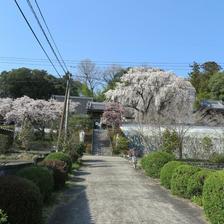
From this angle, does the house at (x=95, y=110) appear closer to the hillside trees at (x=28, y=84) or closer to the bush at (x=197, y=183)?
the hillside trees at (x=28, y=84)

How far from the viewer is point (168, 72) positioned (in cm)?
4850

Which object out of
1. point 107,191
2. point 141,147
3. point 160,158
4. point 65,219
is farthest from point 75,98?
point 65,219

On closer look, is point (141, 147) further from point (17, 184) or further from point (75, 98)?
point (17, 184)

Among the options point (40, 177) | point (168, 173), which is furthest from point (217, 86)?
point (40, 177)

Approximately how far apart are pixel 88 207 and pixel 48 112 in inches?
1635

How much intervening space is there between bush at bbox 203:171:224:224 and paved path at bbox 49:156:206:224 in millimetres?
616

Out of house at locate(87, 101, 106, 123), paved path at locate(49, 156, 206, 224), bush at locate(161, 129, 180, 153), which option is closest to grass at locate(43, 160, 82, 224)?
paved path at locate(49, 156, 206, 224)

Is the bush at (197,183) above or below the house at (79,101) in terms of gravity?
below

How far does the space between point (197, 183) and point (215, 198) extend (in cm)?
376

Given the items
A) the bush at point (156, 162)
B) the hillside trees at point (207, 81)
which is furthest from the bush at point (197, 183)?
the hillside trees at point (207, 81)

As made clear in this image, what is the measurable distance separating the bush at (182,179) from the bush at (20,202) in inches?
276

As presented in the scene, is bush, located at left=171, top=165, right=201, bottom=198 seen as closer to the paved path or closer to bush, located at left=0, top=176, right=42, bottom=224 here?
the paved path

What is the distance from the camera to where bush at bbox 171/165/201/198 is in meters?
13.8

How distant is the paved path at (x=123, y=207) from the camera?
1009 centimetres
